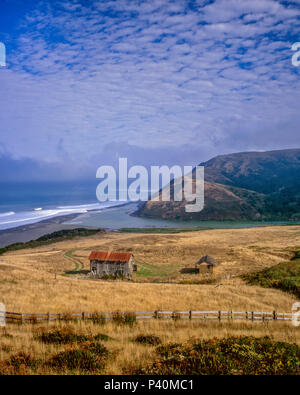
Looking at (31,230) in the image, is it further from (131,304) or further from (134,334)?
(134,334)

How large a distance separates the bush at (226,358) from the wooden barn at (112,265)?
1135 inches

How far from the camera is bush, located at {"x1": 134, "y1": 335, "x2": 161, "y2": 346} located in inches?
396

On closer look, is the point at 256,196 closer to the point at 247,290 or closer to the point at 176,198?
the point at 176,198

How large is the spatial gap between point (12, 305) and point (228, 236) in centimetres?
6010

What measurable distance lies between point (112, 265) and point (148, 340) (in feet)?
95.1

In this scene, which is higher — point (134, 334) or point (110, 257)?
point (134, 334)

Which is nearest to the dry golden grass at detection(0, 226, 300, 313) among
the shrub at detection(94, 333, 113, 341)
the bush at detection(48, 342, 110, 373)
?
the shrub at detection(94, 333, 113, 341)

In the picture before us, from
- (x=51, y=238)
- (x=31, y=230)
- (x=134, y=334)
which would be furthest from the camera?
(x=31, y=230)

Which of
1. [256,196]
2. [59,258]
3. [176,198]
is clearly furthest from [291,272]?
[256,196]

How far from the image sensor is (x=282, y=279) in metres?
24.6

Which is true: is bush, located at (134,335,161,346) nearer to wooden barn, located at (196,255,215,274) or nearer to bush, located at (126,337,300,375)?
bush, located at (126,337,300,375)

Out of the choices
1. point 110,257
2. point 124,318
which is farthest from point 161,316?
point 110,257

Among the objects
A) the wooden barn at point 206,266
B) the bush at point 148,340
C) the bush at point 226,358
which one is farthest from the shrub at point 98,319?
the wooden barn at point 206,266

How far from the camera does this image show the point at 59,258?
48.8m
